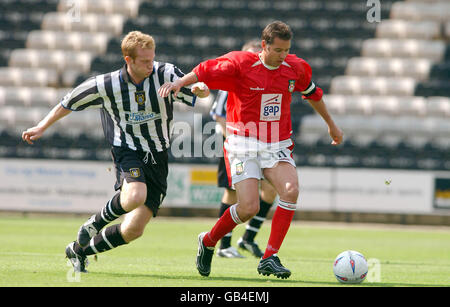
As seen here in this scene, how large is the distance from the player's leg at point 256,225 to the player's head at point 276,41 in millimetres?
2570

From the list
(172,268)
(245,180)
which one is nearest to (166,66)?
(245,180)

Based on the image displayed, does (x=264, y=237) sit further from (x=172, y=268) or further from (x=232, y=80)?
(x=232, y=80)

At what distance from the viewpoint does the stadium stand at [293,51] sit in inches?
642

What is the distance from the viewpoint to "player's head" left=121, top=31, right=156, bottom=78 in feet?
19.1

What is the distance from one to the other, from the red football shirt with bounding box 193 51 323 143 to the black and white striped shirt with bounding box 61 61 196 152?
0.32 m

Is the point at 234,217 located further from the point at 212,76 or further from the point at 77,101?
the point at 77,101

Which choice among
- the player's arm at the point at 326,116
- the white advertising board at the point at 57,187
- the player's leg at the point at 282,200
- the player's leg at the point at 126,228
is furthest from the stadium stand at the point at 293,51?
the player's leg at the point at 126,228

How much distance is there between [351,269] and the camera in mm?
5754

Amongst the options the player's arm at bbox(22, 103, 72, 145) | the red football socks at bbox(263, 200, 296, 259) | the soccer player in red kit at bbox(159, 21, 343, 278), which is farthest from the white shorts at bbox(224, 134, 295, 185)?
the player's arm at bbox(22, 103, 72, 145)

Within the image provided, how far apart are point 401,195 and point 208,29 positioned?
7482mm

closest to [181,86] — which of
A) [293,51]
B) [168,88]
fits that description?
[168,88]

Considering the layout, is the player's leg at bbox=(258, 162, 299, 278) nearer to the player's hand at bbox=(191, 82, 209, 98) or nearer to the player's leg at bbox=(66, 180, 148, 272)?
the player's hand at bbox=(191, 82, 209, 98)

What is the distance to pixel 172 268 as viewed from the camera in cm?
669

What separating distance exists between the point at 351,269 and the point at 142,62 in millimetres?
2244
